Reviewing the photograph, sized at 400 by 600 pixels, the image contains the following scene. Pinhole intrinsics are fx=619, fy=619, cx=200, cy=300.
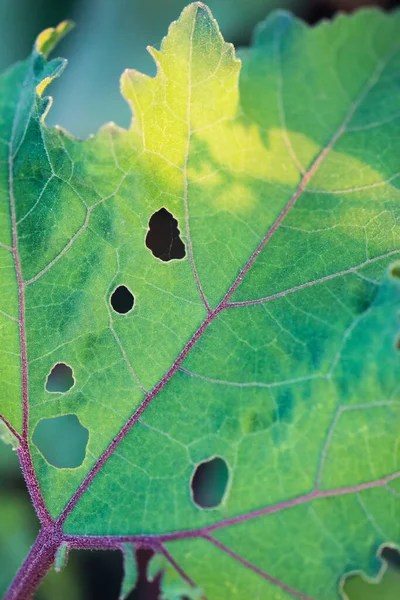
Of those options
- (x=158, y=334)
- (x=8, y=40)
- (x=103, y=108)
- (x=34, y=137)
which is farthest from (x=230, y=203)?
(x=8, y=40)

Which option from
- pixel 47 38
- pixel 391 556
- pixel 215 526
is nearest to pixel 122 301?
pixel 215 526

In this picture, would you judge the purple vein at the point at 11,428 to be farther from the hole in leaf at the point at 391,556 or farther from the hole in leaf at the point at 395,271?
the hole in leaf at the point at 391,556

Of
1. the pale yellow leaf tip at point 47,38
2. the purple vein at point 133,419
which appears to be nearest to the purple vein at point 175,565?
the purple vein at point 133,419

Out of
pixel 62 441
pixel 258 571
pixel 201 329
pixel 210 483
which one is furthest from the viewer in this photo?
pixel 62 441

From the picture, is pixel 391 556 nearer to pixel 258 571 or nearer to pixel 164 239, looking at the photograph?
pixel 258 571

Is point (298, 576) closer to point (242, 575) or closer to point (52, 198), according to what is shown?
point (242, 575)

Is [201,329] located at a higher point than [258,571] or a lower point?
higher

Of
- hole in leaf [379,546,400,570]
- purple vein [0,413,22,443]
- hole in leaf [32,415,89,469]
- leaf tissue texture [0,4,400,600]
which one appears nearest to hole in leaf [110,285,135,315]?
leaf tissue texture [0,4,400,600]

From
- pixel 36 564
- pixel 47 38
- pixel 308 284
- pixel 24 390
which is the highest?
pixel 47 38
